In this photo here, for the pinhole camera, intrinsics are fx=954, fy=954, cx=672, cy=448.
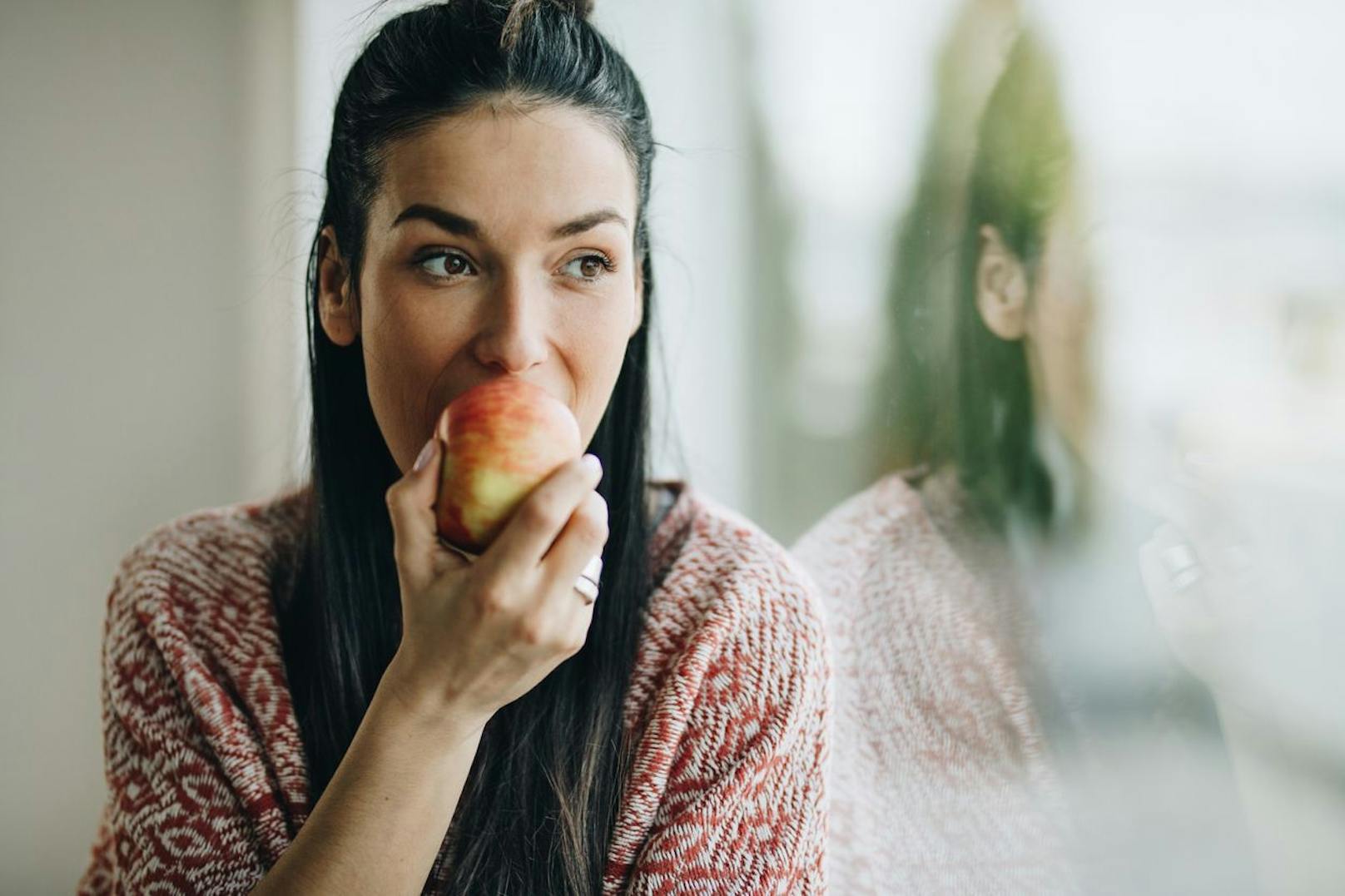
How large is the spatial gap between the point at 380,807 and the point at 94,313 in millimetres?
898

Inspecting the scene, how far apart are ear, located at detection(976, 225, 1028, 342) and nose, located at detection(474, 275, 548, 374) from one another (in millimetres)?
393

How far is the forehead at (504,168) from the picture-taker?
0.79m

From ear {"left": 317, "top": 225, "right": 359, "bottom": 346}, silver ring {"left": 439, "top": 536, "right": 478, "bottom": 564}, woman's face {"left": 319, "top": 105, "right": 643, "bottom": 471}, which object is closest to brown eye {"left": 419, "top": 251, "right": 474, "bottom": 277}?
woman's face {"left": 319, "top": 105, "right": 643, "bottom": 471}

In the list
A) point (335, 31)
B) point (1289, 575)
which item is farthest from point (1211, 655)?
point (335, 31)

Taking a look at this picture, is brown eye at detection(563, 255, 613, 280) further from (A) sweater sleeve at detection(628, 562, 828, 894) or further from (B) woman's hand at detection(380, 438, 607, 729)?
(A) sweater sleeve at detection(628, 562, 828, 894)

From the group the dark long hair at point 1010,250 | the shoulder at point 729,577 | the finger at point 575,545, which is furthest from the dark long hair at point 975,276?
the finger at point 575,545

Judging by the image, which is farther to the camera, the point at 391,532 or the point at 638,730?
the point at 391,532

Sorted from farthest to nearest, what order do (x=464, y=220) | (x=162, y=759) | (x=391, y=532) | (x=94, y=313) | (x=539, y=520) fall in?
(x=94, y=313) → (x=391, y=532) → (x=162, y=759) → (x=464, y=220) → (x=539, y=520)

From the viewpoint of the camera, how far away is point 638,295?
3.17ft

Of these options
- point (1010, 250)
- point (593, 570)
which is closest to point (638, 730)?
point (593, 570)

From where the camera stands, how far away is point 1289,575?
729 millimetres

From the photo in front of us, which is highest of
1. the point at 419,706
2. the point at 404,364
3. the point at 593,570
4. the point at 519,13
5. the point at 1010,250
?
the point at 519,13

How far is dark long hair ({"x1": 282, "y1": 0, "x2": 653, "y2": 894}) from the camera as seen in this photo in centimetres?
84

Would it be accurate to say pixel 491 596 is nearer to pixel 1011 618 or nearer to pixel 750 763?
pixel 750 763
